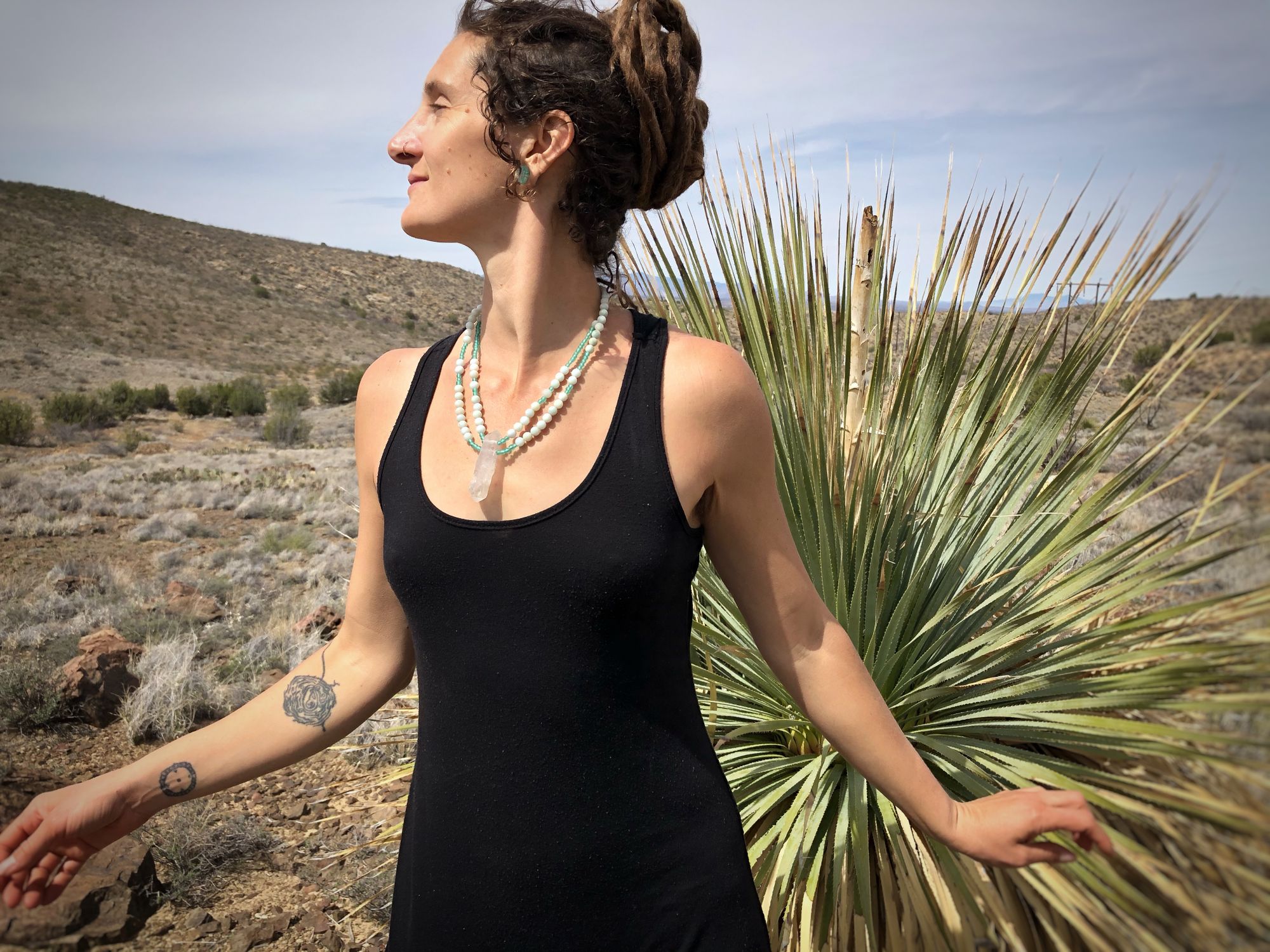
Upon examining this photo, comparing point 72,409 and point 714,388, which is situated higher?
point 72,409

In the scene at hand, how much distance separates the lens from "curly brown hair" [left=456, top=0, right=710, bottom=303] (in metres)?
1.09

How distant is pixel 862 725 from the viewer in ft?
3.49

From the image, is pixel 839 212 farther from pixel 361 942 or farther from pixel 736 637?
pixel 361 942

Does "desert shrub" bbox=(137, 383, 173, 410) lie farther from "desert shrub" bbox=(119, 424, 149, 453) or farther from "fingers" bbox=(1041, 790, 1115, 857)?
"fingers" bbox=(1041, 790, 1115, 857)

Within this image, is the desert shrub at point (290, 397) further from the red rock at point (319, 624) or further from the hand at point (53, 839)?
the hand at point (53, 839)

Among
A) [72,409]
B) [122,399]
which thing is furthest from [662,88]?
[122,399]

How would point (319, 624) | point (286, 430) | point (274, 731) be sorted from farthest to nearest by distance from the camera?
point (286, 430), point (319, 624), point (274, 731)

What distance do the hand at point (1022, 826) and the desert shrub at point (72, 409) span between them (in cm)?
1246

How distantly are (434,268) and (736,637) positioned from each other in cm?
4661

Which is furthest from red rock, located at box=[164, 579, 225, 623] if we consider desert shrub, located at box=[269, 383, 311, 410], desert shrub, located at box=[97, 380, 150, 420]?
desert shrub, located at box=[269, 383, 311, 410]

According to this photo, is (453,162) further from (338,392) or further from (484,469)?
(338,392)

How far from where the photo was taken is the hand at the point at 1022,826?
0.94 metres

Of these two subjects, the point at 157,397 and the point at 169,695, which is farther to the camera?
the point at 157,397

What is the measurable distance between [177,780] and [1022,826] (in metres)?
1.05
